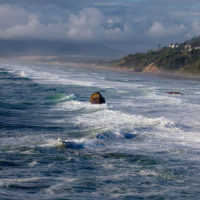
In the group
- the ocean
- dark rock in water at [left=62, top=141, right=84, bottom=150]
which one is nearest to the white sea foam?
the ocean

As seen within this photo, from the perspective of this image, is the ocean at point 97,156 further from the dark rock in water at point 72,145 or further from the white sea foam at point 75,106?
the white sea foam at point 75,106

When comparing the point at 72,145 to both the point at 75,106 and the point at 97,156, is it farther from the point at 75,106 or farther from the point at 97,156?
the point at 75,106

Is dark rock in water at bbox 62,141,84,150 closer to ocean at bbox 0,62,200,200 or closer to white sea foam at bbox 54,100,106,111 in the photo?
ocean at bbox 0,62,200,200

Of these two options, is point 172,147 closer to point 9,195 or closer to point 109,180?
point 109,180

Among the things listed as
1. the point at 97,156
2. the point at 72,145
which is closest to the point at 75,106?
the point at 72,145

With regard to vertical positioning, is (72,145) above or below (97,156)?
above

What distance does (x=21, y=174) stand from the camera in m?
12.8

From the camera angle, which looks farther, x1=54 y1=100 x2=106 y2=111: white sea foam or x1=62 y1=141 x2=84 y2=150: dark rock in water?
x1=54 y1=100 x2=106 y2=111: white sea foam

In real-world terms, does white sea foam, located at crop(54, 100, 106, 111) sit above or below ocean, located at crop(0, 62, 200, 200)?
above

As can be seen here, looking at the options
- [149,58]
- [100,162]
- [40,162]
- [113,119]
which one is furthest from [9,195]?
[149,58]

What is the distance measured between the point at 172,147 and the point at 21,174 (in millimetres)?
7771

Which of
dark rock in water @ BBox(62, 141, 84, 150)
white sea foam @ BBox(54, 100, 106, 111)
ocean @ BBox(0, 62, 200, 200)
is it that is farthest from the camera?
white sea foam @ BBox(54, 100, 106, 111)

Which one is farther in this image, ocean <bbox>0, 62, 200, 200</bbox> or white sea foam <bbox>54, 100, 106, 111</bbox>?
white sea foam <bbox>54, 100, 106, 111</bbox>

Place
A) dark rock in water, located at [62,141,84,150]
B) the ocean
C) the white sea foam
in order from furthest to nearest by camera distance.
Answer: the white sea foam, dark rock in water, located at [62,141,84,150], the ocean
